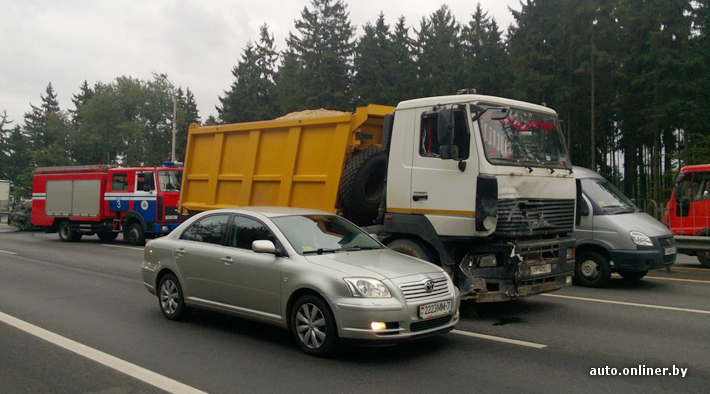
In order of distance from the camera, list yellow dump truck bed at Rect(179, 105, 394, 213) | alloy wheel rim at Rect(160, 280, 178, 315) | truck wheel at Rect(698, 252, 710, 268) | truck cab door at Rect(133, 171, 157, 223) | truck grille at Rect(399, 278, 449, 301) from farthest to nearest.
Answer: truck cab door at Rect(133, 171, 157, 223), truck wheel at Rect(698, 252, 710, 268), yellow dump truck bed at Rect(179, 105, 394, 213), alloy wheel rim at Rect(160, 280, 178, 315), truck grille at Rect(399, 278, 449, 301)

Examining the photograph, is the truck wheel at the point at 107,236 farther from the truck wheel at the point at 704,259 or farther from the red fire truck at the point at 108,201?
the truck wheel at the point at 704,259

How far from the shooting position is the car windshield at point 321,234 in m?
6.60

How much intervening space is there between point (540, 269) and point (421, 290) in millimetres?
2637

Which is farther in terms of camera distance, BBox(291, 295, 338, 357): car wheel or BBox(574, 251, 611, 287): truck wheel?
BBox(574, 251, 611, 287): truck wheel

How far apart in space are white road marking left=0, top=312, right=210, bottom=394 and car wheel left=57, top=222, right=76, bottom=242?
15899mm

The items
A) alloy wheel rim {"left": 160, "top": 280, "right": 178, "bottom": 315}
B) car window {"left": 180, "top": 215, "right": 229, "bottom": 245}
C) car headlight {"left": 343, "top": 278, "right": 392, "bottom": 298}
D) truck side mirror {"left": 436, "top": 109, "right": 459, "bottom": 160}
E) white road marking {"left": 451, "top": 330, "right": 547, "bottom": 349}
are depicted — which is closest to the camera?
car headlight {"left": 343, "top": 278, "right": 392, "bottom": 298}

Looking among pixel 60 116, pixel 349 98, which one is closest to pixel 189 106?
pixel 60 116

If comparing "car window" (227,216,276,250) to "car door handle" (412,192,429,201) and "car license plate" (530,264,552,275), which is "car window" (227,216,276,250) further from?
"car license plate" (530,264,552,275)

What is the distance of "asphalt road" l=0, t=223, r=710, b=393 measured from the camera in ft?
17.1

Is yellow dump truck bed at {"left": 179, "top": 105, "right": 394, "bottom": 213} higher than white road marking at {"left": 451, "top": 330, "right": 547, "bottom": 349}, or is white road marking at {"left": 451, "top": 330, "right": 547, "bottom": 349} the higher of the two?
yellow dump truck bed at {"left": 179, "top": 105, "right": 394, "bottom": 213}

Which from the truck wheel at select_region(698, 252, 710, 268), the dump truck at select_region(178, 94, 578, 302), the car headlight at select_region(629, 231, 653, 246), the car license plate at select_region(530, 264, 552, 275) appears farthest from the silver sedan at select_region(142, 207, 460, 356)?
the truck wheel at select_region(698, 252, 710, 268)

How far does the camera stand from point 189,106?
9281cm

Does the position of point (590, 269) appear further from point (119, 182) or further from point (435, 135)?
point (119, 182)

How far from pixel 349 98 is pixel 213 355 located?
4236cm
